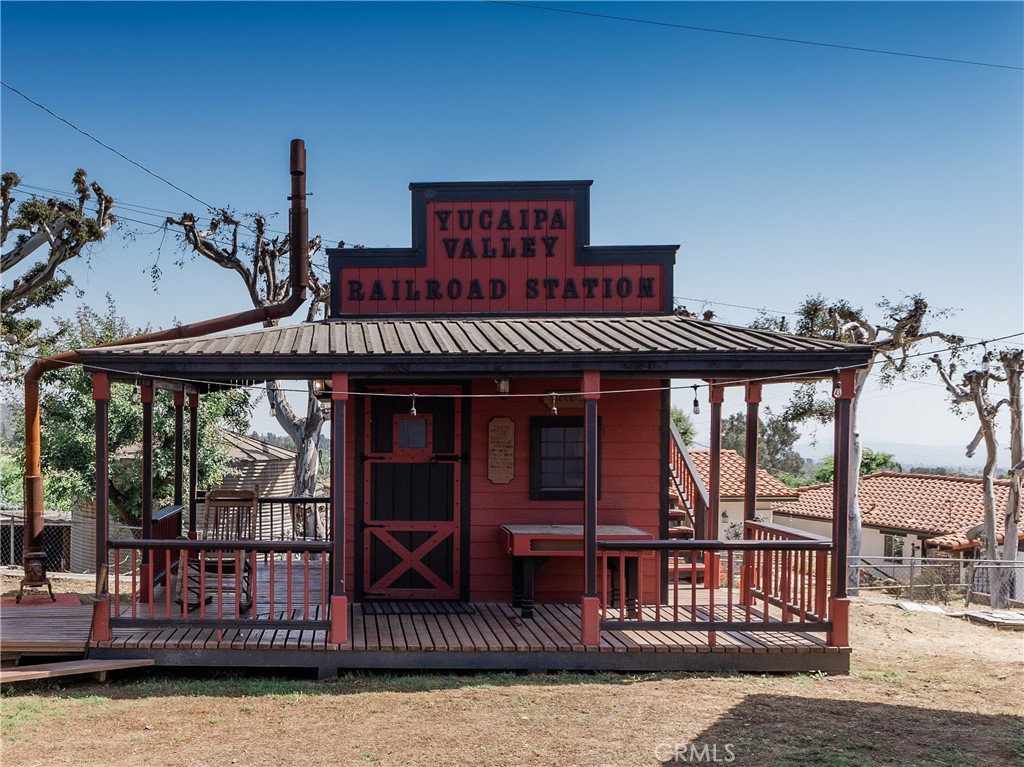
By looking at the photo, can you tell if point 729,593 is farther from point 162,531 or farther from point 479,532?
point 162,531

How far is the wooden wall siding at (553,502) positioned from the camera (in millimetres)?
9336

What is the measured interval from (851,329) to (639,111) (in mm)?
10661

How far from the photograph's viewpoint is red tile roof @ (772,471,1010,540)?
88.5ft

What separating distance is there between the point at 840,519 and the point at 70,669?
6.97 m

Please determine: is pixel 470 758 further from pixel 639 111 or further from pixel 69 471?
pixel 69 471

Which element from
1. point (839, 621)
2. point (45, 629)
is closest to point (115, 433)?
point (45, 629)

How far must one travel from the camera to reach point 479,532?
9.33 meters

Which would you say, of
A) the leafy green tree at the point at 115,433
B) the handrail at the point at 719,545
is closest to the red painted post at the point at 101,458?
the handrail at the point at 719,545

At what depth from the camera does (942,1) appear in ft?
43.1

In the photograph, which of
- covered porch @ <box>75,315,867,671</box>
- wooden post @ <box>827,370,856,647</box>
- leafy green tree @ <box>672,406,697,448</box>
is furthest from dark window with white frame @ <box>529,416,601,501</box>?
leafy green tree @ <box>672,406,697,448</box>

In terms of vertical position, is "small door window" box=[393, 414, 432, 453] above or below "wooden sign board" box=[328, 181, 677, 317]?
below

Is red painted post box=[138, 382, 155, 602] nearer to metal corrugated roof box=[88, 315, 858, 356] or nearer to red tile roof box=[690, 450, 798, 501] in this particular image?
metal corrugated roof box=[88, 315, 858, 356]

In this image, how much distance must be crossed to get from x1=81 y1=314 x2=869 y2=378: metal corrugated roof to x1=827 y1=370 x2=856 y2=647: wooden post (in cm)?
27

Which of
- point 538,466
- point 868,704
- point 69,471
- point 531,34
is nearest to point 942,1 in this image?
point 531,34
